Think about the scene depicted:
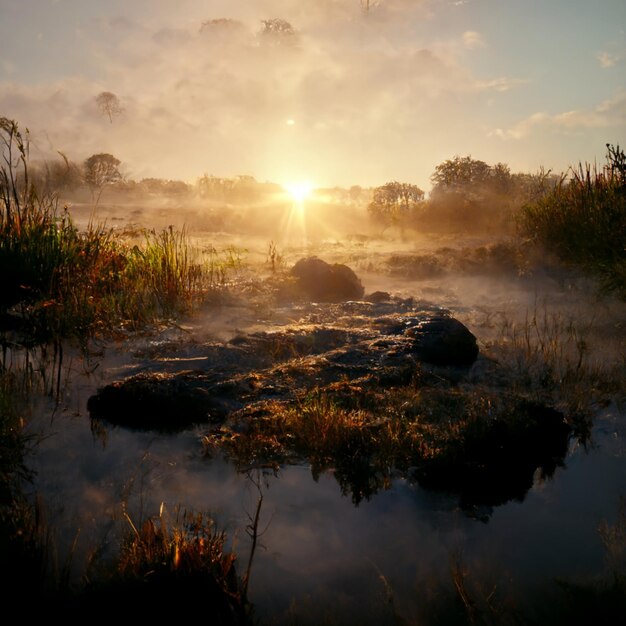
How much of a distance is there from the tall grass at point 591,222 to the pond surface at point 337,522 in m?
4.16

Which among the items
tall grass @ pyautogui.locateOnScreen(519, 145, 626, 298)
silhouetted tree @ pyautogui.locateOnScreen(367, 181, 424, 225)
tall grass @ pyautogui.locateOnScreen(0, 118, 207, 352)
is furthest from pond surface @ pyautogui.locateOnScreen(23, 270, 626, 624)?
silhouetted tree @ pyautogui.locateOnScreen(367, 181, 424, 225)

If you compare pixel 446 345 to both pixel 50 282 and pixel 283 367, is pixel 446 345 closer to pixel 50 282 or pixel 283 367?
pixel 283 367

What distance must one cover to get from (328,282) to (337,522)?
733cm

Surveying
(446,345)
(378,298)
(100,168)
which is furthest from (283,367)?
(100,168)

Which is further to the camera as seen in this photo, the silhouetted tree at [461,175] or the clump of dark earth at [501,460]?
the silhouetted tree at [461,175]

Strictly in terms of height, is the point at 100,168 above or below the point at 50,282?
above

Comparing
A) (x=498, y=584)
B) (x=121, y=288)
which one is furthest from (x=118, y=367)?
(x=498, y=584)

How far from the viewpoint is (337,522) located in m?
3.17

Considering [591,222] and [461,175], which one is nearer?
[591,222]

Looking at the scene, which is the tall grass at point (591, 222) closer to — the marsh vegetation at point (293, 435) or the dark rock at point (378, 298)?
the marsh vegetation at point (293, 435)

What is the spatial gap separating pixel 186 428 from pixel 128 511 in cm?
123

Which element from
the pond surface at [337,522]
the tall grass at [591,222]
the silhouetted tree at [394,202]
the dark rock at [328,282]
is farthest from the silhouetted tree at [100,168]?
the pond surface at [337,522]

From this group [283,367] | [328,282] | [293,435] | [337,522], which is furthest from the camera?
[328,282]

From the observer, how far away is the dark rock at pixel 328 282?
33.2 ft
